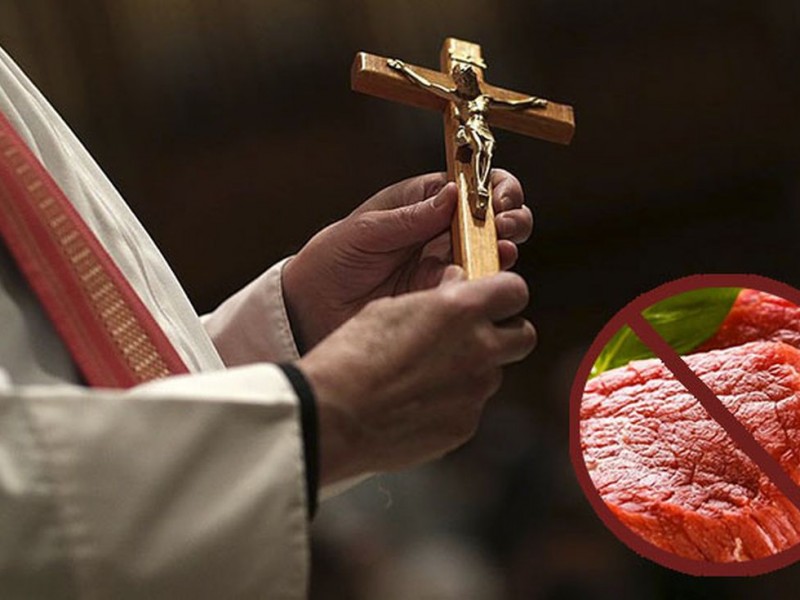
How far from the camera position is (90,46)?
145 inches

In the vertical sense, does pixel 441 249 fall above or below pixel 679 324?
above

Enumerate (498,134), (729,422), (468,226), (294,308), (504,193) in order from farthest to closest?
(498,134)
(729,422)
(294,308)
(504,193)
(468,226)

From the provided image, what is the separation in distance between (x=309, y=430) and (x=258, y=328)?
0.68 metres

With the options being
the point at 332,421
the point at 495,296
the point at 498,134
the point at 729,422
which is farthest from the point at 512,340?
the point at 498,134

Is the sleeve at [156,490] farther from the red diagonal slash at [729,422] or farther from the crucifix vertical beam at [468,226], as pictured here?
the red diagonal slash at [729,422]

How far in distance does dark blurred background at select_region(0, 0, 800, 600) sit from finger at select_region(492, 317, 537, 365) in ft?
6.15

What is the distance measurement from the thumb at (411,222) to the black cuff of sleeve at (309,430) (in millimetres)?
476

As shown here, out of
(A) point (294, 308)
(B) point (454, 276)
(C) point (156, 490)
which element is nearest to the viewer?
(C) point (156, 490)

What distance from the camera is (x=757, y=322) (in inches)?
88.5

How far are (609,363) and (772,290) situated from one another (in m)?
0.43

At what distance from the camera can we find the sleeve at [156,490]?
3.58 ft

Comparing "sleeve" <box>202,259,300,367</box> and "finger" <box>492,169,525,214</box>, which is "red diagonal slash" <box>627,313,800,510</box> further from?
"sleeve" <box>202,259,300,367</box>

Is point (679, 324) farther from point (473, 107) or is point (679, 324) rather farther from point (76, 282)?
point (76, 282)

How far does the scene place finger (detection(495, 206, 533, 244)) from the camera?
165 cm
